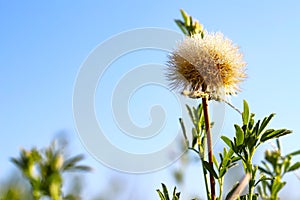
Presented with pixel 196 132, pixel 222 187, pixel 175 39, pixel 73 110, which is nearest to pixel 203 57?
pixel 175 39

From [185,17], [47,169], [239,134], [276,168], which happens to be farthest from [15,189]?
[185,17]

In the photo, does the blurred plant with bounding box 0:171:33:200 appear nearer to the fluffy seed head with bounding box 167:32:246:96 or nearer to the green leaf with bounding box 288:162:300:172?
the green leaf with bounding box 288:162:300:172

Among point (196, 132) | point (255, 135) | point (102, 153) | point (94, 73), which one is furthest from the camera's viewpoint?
point (196, 132)

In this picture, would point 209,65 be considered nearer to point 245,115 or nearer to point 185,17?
point 185,17

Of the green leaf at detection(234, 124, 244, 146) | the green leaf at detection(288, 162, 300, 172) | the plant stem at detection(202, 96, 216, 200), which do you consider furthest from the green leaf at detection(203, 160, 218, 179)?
the green leaf at detection(288, 162, 300, 172)

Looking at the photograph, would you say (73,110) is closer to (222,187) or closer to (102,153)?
(102,153)

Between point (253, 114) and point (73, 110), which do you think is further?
point (253, 114)
